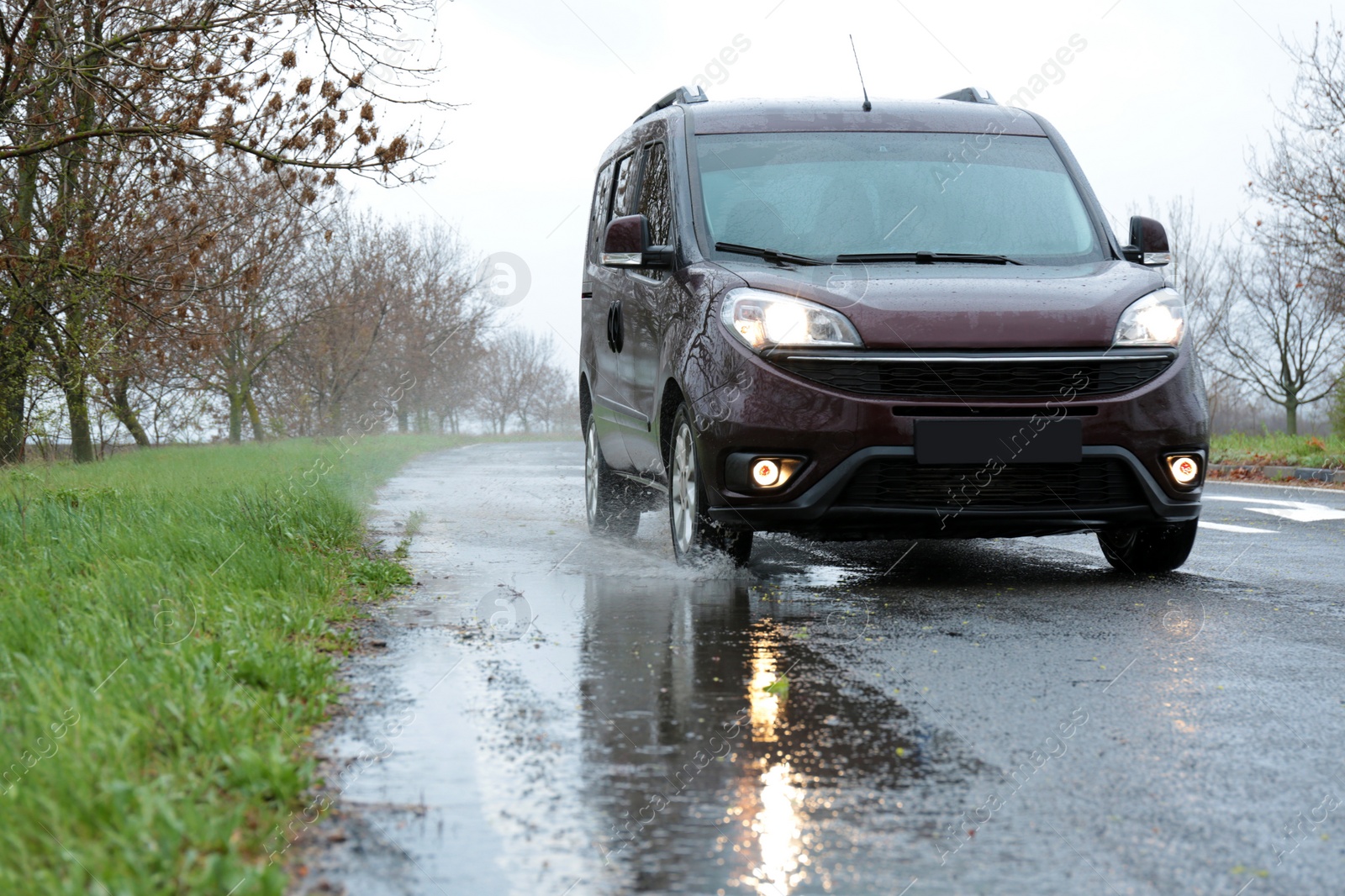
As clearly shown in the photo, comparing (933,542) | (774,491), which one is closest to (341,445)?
(933,542)

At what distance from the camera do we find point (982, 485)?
5.76m

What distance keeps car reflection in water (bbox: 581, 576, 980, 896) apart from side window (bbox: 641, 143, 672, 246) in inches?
104

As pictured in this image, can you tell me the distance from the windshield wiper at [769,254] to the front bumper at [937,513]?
1.07m

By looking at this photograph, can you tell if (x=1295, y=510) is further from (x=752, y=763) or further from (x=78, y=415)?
(x=78, y=415)

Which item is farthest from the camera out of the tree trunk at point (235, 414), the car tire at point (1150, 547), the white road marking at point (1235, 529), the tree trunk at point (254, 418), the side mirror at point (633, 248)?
the tree trunk at point (254, 418)

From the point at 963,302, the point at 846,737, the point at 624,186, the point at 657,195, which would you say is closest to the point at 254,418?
the point at 624,186

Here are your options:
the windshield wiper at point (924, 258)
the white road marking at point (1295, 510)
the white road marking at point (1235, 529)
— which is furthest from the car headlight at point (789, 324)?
the white road marking at point (1295, 510)

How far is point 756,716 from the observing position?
3.70m

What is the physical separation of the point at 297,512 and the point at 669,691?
427cm

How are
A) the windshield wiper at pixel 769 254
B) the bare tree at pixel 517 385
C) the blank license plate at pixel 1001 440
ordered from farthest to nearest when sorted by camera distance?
the bare tree at pixel 517 385, the windshield wiper at pixel 769 254, the blank license plate at pixel 1001 440

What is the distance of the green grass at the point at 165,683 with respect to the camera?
2.39m

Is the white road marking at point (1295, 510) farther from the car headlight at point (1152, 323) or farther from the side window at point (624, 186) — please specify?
the side window at point (624, 186)

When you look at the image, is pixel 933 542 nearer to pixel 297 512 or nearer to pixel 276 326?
pixel 297 512

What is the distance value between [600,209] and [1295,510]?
575cm
